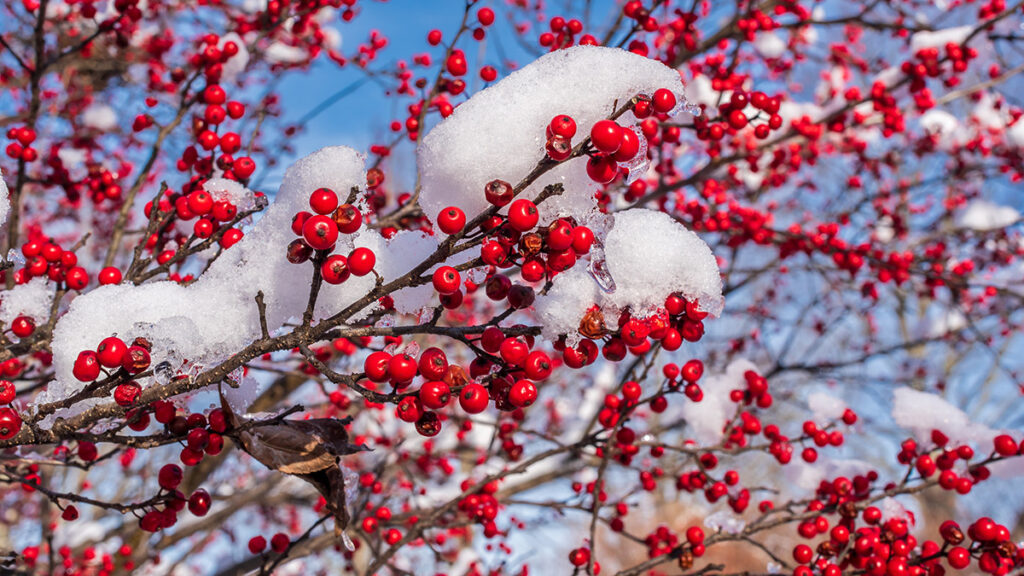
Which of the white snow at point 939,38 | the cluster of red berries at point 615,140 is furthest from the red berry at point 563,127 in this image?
the white snow at point 939,38

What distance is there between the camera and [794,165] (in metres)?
4.40

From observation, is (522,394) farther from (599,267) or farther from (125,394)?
(125,394)

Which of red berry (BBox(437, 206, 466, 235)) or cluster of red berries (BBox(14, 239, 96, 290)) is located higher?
cluster of red berries (BBox(14, 239, 96, 290))

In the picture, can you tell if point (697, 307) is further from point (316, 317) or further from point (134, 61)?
point (134, 61)

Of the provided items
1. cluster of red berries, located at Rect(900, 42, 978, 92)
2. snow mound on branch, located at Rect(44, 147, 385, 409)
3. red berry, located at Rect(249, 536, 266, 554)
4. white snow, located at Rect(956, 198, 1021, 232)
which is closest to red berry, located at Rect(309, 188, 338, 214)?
snow mound on branch, located at Rect(44, 147, 385, 409)

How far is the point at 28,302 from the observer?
6.85ft

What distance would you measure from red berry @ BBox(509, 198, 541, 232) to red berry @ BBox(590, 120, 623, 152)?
0.17 m

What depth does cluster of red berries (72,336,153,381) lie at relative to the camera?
1297 mm

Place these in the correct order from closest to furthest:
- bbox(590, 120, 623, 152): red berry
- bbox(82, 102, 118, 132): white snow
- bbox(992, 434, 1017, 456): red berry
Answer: bbox(590, 120, 623, 152): red berry, bbox(992, 434, 1017, 456): red berry, bbox(82, 102, 118, 132): white snow

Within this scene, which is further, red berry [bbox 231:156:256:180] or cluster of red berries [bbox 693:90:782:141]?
cluster of red berries [bbox 693:90:782:141]

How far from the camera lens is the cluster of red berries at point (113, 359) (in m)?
1.30

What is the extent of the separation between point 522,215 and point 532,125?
244 millimetres

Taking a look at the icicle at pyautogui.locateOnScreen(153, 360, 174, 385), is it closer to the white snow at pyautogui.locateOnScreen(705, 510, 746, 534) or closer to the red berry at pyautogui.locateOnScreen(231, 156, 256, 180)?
the red berry at pyautogui.locateOnScreen(231, 156, 256, 180)

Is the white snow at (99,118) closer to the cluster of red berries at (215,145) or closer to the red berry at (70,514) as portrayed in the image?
the cluster of red berries at (215,145)
